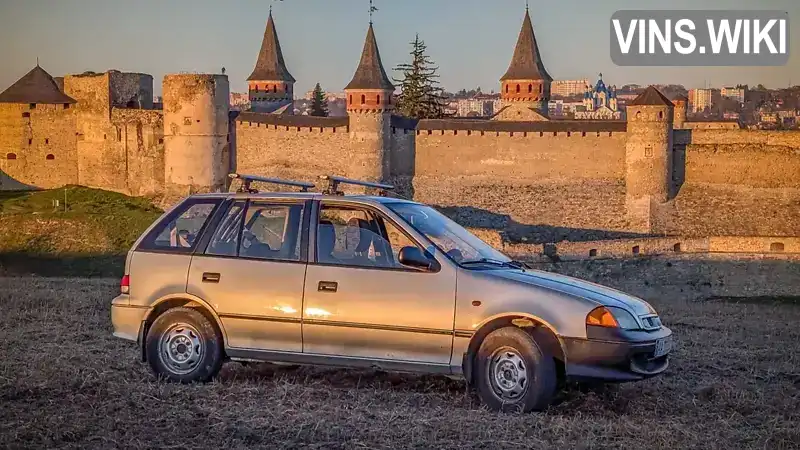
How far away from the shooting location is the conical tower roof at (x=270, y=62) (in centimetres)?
5900

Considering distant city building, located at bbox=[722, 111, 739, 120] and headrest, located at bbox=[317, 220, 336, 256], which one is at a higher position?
distant city building, located at bbox=[722, 111, 739, 120]

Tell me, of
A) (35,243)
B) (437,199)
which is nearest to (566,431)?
(35,243)

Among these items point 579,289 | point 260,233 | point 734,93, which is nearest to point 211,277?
point 260,233

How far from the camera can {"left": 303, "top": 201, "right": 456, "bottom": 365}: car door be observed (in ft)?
22.7

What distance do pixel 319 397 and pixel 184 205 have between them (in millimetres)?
1959

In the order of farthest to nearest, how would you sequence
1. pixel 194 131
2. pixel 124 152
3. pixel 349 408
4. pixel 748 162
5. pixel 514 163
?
pixel 124 152
pixel 514 163
pixel 194 131
pixel 748 162
pixel 349 408

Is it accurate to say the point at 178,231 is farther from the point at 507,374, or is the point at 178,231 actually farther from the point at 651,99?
the point at 651,99

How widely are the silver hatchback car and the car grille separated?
12mm

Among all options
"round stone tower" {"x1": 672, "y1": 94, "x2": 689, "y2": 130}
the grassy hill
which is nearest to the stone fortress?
the grassy hill

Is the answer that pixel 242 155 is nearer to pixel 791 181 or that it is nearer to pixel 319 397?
pixel 791 181

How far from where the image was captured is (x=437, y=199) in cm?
4300

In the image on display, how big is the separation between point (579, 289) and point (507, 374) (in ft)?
2.52

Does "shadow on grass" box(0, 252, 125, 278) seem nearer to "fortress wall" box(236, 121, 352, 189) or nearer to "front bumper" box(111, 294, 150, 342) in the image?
"fortress wall" box(236, 121, 352, 189)

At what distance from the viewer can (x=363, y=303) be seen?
706 cm
